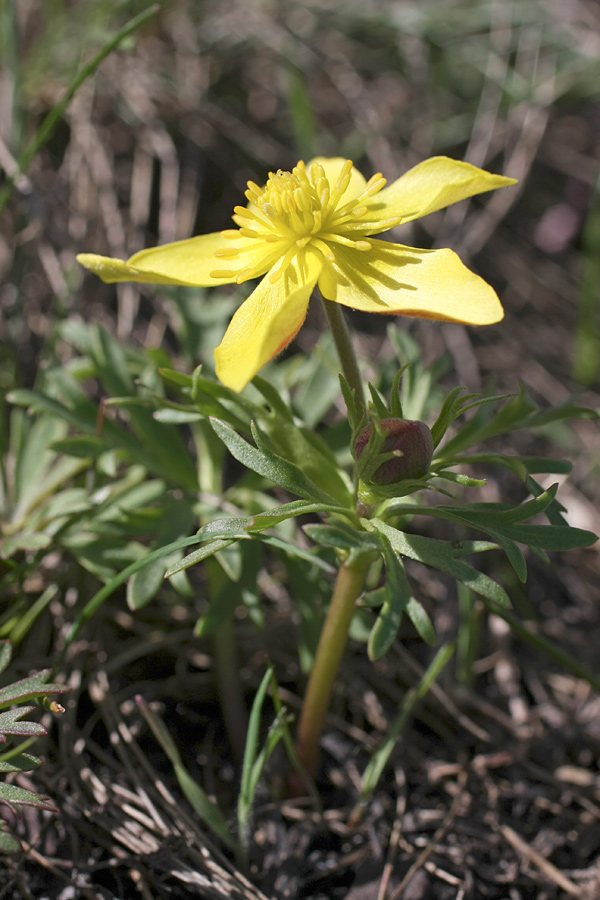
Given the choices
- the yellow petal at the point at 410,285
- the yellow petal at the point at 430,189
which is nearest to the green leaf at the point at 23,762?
the yellow petal at the point at 410,285

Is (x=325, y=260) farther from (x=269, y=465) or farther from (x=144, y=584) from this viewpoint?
(x=144, y=584)

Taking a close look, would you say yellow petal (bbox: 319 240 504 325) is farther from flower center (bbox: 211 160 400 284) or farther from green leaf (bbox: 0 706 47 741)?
green leaf (bbox: 0 706 47 741)

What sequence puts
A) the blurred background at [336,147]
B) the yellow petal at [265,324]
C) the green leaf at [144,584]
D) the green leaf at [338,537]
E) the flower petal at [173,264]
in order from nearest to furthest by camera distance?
1. the yellow petal at [265,324]
2. the green leaf at [338,537]
3. the flower petal at [173,264]
4. the green leaf at [144,584]
5. the blurred background at [336,147]

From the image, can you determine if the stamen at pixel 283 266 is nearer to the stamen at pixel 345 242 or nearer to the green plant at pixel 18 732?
the stamen at pixel 345 242

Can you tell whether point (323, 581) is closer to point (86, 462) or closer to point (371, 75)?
point (86, 462)

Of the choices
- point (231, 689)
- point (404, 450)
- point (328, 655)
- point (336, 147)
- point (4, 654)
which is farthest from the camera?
point (336, 147)

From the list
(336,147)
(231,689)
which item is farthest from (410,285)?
(336,147)
